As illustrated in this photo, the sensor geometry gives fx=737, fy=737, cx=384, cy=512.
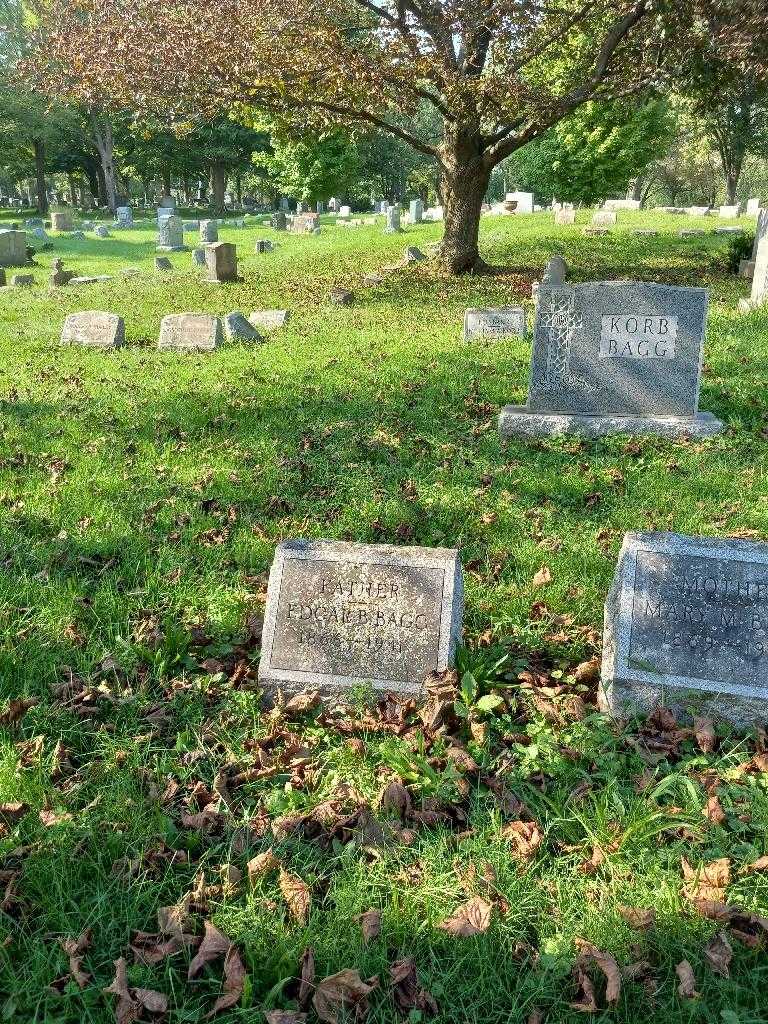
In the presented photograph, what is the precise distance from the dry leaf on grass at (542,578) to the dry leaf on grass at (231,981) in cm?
261

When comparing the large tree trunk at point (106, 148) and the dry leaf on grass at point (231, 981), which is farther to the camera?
the large tree trunk at point (106, 148)

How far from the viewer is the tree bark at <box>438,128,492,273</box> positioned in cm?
1589

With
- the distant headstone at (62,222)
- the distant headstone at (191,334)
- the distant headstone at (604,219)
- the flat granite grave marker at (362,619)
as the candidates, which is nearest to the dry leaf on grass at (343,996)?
the flat granite grave marker at (362,619)

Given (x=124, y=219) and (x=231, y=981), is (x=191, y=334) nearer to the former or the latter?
(x=231, y=981)

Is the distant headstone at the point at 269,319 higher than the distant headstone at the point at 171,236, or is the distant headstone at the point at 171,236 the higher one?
the distant headstone at the point at 171,236

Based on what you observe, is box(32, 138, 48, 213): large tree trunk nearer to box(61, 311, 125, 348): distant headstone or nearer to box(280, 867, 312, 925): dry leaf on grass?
box(61, 311, 125, 348): distant headstone

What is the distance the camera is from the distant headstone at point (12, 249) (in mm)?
22609

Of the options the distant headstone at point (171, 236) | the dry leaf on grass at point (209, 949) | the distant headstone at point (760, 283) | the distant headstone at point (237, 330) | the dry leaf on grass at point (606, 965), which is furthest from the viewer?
the distant headstone at point (171, 236)

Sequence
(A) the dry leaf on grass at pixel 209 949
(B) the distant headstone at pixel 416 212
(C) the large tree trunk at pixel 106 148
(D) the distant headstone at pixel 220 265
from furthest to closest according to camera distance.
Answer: (C) the large tree trunk at pixel 106 148 < (B) the distant headstone at pixel 416 212 < (D) the distant headstone at pixel 220 265 < (A) the dry leaf on grass at pixel 209 949

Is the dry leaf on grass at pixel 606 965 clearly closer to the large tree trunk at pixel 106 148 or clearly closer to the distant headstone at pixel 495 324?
the distant headstone at pixel 495 324

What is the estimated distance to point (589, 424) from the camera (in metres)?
6.94

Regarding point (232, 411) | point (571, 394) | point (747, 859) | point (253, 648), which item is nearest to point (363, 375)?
point (232, 411)

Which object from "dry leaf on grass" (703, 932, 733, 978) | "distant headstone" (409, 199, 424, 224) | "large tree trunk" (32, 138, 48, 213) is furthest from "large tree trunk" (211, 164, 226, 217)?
"dry leaf on grass" (703, 932, 733, 978)

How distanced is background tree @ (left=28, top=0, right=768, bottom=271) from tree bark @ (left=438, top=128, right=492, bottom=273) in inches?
45.6
